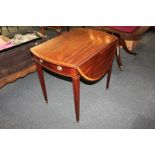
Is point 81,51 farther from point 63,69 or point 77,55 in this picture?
point 63,69

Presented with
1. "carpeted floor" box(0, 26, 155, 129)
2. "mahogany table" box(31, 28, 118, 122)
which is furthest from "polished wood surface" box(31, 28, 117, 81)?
"carpeted floor" box(0, 26, 155, 129)

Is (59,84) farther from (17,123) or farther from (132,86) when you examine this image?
(132,86)

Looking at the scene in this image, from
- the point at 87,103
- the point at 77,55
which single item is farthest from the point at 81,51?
the point at 87,103

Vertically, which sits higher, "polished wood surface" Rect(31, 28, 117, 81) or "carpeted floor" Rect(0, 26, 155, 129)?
"polished wood surface" Rect(31, 28, 117, 81)

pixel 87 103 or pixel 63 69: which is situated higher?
pixel 63 69

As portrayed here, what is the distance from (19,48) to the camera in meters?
1.93

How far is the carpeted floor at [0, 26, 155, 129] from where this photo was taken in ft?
5.34

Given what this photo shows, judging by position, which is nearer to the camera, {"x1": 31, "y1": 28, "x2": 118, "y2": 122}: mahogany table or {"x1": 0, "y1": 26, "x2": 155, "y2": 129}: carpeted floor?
{"x1": 31, "y1": 28, "x2": 118, "y2": 122}: mahogany table

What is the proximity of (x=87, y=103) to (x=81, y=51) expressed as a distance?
2.19 ft

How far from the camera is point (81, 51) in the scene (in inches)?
54.4

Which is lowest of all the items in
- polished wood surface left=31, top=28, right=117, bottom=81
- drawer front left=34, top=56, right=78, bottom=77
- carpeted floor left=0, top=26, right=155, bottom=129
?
carpeted floor left=0, top=26, right=155, bottom=129

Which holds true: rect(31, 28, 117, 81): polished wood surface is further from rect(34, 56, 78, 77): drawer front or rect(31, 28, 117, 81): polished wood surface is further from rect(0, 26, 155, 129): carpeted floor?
rect(0, 26, 155, 129): carpeted floor
